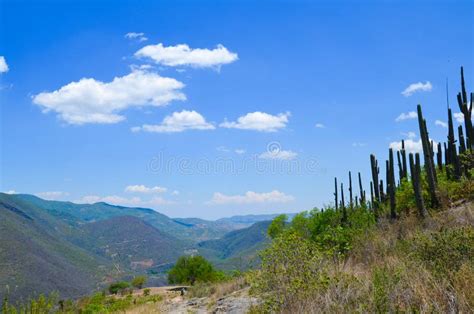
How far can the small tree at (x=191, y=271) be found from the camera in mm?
61375

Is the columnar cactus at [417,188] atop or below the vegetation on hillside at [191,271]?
atop

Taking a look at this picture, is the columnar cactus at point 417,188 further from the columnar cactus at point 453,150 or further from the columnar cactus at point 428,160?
the columnar cactus at point 453,150

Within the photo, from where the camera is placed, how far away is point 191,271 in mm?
63625

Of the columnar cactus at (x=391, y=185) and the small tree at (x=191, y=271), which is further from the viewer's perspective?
the small tree at (x=191, y=271)

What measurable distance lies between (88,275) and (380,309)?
206 meters

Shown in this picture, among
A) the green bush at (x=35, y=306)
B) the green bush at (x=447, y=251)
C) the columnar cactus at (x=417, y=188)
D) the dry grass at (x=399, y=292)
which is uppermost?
the columnar cactus at (x=417, y=188)

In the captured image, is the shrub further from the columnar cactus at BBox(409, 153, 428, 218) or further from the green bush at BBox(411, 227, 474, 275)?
the columnar cactus at BBox(409, 153, 428, 218)

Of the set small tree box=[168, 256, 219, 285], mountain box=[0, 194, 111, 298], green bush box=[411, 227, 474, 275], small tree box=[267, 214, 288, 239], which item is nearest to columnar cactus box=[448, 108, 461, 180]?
green bush box=[411, 227, 474, 275]

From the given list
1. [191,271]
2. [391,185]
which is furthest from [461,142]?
[191,271]

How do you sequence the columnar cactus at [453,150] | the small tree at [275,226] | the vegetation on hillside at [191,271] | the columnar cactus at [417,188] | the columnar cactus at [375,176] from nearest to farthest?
1. the columnar cactus at [417,188]
2. the columnar cactus at [453,150]
3. the columnar cactus at [375,176]
4. the small tree at [275,226]
5. the vegetation on hillside at [191,271]

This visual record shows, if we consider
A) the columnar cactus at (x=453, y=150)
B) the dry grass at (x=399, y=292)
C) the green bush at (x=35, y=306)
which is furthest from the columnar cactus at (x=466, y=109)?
the green bush at (x=35, y=306)

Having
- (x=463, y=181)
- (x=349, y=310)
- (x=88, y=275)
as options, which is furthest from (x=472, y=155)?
(x=88, y=275)

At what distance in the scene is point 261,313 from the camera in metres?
8.07

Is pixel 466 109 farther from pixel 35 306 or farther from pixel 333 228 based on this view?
pixel 35 306
